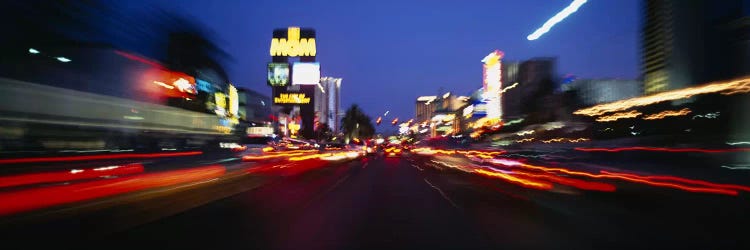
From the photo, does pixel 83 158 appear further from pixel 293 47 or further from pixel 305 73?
pixel 293 47

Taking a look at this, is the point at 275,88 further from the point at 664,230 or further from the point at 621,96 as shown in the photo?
the point at 664,230

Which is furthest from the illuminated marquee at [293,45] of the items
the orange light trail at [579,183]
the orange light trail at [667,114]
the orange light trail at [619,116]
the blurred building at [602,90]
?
the orange light trail at [579,183]

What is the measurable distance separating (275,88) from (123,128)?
61.1 m

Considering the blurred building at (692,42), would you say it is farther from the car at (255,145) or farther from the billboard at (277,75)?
the billboard at (277,75)

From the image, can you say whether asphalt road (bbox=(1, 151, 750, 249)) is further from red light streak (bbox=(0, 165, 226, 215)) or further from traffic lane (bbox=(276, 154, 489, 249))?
red light streak (bbox=(0, 165, 226, 215))

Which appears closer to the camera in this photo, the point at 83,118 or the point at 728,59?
the point at 83,118

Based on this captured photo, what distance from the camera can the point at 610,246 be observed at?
8055 mm

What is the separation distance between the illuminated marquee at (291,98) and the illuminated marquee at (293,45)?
17.6 ft

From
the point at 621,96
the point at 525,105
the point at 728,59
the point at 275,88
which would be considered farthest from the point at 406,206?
the point at 525,105

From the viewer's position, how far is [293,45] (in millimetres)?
73312

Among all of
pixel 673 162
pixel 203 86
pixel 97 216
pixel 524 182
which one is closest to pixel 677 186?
pixel 524 182

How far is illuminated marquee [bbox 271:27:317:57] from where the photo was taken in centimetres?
7275

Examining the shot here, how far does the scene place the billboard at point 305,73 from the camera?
223 ft

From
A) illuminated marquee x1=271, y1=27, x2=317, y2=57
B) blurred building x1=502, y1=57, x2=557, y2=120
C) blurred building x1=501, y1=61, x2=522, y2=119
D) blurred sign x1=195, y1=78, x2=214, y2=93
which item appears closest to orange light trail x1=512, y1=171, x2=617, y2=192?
blurred sign x1=195, y1=78, x2=214, y2=93
